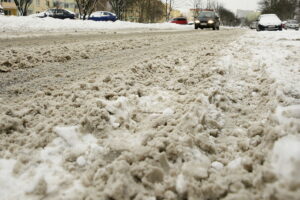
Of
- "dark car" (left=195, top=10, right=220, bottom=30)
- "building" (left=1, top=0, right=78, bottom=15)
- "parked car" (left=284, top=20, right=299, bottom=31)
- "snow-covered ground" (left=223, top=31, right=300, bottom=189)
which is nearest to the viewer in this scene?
"snow-covered ground" (left=223, top=31, right=300, bottom=189)

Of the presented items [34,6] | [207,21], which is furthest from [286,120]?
[34,6]

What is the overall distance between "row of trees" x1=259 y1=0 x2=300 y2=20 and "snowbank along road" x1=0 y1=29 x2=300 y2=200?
5853 cm

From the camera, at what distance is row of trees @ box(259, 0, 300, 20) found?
52.2m

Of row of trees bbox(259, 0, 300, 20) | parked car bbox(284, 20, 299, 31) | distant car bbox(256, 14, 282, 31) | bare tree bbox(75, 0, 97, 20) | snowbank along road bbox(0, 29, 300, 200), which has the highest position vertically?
row of trees bbox(259, 0, 300, 20)

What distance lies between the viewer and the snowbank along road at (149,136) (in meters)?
1.32

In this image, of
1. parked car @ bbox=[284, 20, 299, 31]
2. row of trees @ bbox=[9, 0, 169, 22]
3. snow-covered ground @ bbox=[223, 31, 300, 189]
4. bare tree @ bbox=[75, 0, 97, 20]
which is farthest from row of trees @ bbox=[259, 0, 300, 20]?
snow-covered ground @ bbox=[223, 31, 300, 189]

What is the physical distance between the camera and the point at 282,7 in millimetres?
52188

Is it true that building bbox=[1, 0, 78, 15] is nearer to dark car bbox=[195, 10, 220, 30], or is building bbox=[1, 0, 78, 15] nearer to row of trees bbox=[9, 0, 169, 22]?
row of trees bbox=[9, 0, 169, 22]

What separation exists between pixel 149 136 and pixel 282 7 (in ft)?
199

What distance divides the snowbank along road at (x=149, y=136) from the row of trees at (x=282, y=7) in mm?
58526

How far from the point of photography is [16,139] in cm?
175

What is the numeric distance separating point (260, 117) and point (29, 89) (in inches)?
93.2

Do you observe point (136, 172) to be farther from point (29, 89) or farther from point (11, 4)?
point (11, 4)

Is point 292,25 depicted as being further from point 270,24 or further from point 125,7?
point 125,7
